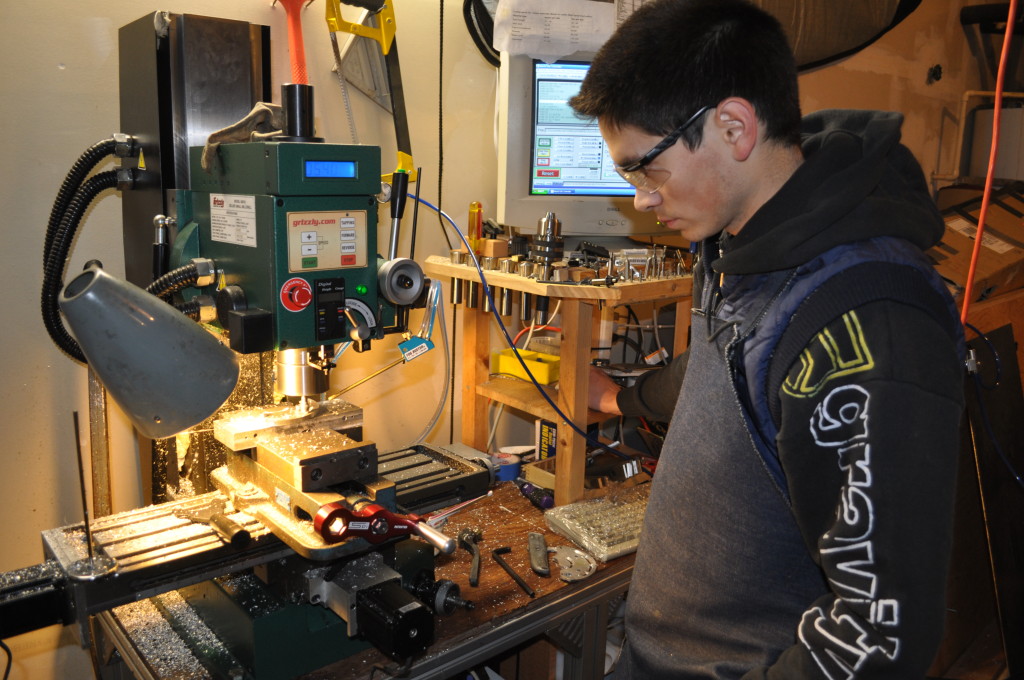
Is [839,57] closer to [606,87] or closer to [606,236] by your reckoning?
[606,236]

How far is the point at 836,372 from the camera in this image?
2.75 ft

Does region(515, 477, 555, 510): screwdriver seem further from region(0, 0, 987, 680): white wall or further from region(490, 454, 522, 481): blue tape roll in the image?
region(0, 0, 987, 680): white wall

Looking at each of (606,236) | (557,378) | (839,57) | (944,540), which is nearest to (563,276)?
(557,378)

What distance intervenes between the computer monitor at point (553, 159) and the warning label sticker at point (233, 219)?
2.71 feet

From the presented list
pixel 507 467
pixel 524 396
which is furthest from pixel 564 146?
pixel 507 467

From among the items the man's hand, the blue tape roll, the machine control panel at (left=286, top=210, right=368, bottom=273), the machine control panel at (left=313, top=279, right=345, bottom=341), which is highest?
the machine control panel at (left=286, top=210, right=368, bottom=273)

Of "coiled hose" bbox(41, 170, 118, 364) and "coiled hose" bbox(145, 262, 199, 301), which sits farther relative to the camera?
"coiled hose" bbox(41, 170, 118, 364)

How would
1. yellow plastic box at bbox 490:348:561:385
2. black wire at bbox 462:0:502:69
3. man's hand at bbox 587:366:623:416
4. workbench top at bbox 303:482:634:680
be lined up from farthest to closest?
black wire at bbox 462:0:502:69 < yellow plastic box at bbox 490:348:561:385 < man's hand at bbox 587:366:623:416 < workbench top at bbox 303:482:634:680

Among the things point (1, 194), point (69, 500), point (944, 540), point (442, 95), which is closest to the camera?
point (944, 540)

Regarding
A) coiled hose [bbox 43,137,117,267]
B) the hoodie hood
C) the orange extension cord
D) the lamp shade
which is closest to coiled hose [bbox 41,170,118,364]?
coiled hose [bbox 43,137,117,267]

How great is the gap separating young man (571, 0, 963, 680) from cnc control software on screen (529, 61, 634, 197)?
77cm

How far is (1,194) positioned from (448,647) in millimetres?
1136

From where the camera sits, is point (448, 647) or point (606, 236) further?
point (606, 236)

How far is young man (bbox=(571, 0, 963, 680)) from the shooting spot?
81cm
